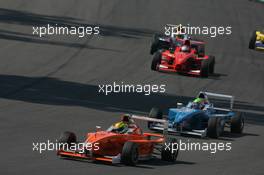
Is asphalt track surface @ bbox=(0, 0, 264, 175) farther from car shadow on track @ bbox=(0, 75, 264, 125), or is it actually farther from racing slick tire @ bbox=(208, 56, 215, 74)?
racing slick tire @ bbox=(208, 56, 215, 74)

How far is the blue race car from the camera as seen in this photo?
89.1 feet

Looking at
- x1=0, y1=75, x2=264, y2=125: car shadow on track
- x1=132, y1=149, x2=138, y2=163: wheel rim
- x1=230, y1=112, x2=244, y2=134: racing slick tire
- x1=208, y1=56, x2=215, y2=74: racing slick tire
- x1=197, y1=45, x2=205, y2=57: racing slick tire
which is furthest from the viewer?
x1=197, y1=45, x2=205, y2=57: racing slick tire

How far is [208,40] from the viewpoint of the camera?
2016 inches

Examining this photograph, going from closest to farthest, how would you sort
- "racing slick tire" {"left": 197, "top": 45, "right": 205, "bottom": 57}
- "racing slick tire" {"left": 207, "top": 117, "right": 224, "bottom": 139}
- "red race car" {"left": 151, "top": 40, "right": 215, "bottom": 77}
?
"racing slick tire" {"left": 207, "top": 117, "right": 224, "bottom": 139}
"red race car" {"left": 151, "top": 40, "right": 215, "bottom": 77}
"racing slick tire" {"left": 197, "top": 45, "right": 205, "bottom": 57}

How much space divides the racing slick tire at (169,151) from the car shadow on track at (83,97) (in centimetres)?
746

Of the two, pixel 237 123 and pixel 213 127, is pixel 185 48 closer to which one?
pixel 237 123

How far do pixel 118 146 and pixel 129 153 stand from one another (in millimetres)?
842

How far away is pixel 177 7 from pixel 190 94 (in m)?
25.2

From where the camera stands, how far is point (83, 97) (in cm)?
3300

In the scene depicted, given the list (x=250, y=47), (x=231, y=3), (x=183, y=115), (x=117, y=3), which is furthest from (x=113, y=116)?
(x=231, y=3)

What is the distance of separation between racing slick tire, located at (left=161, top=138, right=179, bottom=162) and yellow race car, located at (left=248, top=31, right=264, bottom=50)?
26513mm

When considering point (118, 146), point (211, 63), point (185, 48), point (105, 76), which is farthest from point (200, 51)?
A: point (118, 146)

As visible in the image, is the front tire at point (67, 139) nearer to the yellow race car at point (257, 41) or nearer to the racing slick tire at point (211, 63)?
the racing slick tire at point (211, 63)

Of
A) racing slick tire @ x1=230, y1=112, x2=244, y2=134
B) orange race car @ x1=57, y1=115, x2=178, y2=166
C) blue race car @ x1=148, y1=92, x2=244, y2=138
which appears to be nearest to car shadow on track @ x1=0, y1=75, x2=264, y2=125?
blue race car @ x1=148, y1=92, x2=244, y2=138
